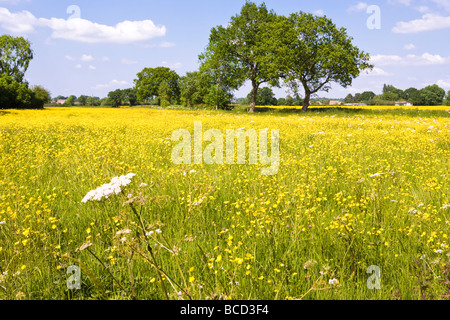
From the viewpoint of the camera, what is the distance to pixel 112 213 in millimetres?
4039

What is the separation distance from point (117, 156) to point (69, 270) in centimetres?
472

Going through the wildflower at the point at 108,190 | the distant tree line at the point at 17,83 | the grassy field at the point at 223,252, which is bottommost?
the grassy field at the point at 223,252

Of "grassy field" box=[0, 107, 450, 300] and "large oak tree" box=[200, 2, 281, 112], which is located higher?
"large oak tree" box=[200, 2, 281, 112]

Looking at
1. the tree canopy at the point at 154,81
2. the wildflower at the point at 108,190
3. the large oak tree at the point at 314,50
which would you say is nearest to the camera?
the wildflower at the point at 108,190

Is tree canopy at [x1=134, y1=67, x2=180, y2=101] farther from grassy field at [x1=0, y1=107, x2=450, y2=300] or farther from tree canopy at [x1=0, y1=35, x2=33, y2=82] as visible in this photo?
grassy field at [x1=0, y1=107, x2=450, y2=300]

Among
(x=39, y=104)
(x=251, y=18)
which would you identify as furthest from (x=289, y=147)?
(x=39, y=104)

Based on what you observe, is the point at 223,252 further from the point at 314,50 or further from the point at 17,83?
the point at 17,83

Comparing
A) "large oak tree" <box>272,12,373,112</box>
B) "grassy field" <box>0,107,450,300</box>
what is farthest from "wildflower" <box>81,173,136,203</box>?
"large oak tree" <box>272,12,373,112</box>

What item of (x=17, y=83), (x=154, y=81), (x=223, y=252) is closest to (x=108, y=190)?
(x=223, y=252)

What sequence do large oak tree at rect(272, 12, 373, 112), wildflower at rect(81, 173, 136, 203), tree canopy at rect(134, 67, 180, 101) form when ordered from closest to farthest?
wildflower at rect(81, 173, 136, 203) < large oak tree at rect(272, 12, 373, 112) < tree canopy at rect(134, 67, 180, 101)

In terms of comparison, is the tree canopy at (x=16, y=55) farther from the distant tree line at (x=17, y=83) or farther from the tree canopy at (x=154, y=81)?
the tree canopy at (x=154, y=81)

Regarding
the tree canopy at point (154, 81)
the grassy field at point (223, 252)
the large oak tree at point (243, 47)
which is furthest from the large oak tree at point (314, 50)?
the tree canopy at point (154, 81)

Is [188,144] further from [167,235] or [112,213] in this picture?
[167,235]
